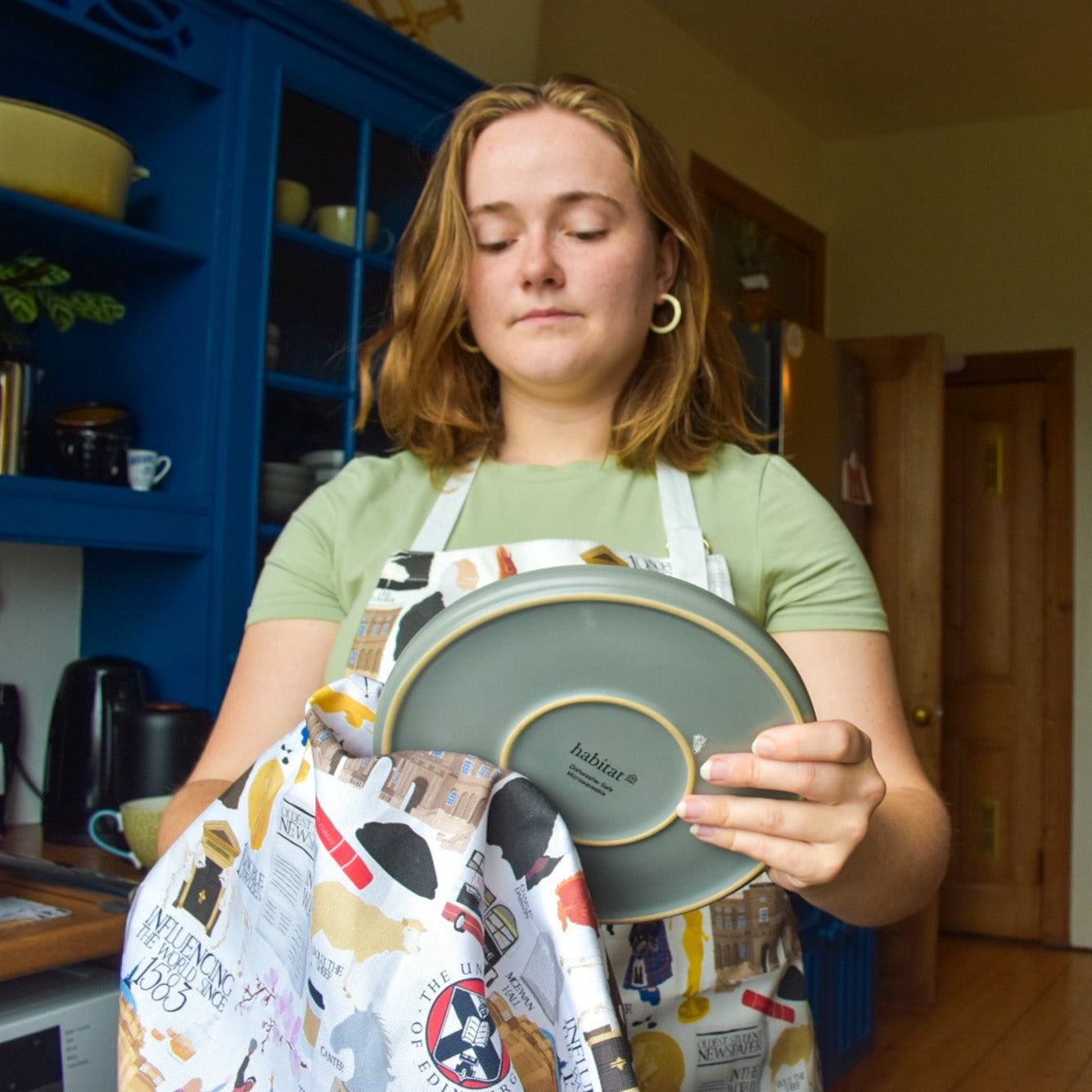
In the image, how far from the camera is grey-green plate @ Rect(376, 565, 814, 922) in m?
0.68

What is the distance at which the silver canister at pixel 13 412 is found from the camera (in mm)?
1575

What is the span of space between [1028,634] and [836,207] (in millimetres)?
1773

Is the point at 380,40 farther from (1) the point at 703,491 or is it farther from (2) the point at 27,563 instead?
(1) the point at 703,491

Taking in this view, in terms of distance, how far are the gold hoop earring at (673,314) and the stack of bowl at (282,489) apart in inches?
35.8

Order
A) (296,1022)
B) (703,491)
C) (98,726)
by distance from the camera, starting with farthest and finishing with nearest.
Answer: (98,726) < (703,491) < (296,1022)

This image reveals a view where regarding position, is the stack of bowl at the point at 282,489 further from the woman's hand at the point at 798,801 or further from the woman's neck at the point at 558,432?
the woman's hand at the point at 798,801

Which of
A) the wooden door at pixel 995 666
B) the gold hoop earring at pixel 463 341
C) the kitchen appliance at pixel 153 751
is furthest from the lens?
the wooden door at pixel 995 666

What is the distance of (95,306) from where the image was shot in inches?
63.1

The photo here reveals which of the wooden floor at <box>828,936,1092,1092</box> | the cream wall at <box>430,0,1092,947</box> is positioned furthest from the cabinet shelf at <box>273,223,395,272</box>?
the wooden floor at <box>828,936,1092,1092</box>

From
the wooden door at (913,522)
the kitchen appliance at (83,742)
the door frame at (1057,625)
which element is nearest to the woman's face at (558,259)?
the kitchen appliance at (83,742)

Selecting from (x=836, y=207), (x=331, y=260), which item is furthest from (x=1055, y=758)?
(x=331, y=260)

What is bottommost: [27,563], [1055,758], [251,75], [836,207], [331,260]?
[1055,758]

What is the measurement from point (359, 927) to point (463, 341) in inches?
23.7

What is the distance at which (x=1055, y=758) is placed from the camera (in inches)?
170
